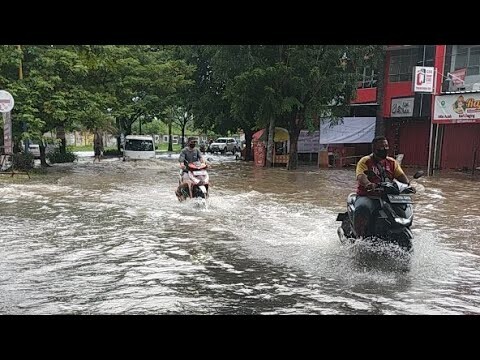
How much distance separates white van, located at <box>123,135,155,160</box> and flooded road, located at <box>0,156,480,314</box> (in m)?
17.4

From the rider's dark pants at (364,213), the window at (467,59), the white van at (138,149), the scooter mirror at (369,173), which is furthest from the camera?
the white van at (138,149)

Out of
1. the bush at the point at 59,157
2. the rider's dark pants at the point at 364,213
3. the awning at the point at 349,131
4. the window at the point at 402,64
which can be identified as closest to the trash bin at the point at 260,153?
the awning at the point at 349,131

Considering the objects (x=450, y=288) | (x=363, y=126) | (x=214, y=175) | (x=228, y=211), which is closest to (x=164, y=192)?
(x=228, y=211)

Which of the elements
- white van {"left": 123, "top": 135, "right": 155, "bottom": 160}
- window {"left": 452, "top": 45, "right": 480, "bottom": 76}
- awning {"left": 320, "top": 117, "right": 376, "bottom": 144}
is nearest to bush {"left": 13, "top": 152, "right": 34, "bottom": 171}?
white van {"left": 123, "top": 135, "right": 155, "bottom": 160}

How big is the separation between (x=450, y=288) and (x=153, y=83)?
26.1 meters

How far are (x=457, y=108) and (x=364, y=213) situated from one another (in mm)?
16815

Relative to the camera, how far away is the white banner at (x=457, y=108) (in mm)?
20438

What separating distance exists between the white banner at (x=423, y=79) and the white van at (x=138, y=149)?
17.3 meters

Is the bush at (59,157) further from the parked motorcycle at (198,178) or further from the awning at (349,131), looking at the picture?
the parked motorcycle at (198,178)

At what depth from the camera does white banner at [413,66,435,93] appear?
19511mm

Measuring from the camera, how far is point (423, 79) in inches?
771

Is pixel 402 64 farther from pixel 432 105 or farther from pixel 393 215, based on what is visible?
pixel 393 215
